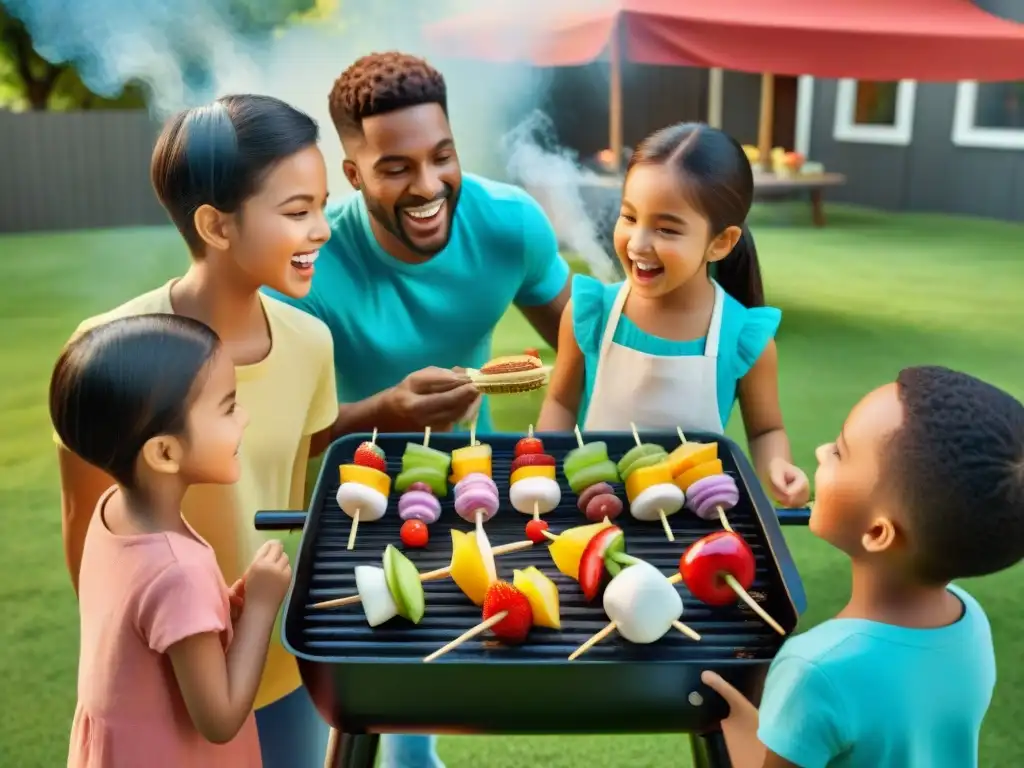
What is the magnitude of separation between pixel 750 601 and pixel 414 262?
3.70 feet

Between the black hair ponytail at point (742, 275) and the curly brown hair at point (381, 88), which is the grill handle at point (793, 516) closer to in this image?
the black hair ponytail at point (742, 275)

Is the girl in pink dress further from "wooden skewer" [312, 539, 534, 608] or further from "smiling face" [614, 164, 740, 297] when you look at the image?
"smiling face" [614, 164, 740, 297]

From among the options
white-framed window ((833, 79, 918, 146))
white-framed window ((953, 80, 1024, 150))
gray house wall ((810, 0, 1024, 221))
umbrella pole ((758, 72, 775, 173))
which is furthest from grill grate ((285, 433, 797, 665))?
white-framed window ((833, 79, 918, 146))

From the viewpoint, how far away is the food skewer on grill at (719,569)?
3.76 ft

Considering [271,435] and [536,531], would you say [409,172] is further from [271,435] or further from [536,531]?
[536,531]

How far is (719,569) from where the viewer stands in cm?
115

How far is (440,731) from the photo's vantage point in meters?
1.10

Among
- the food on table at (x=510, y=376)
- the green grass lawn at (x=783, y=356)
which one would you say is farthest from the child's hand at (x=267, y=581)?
the green grass lawn at (x=783, y=356)

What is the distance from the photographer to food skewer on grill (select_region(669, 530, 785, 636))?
1147 millimetres

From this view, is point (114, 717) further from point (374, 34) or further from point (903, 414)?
point (374, 34)

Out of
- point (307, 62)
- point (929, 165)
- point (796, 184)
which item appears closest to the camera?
point (307, 62)

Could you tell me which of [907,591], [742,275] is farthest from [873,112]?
[907,591]

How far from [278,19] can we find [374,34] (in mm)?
1124

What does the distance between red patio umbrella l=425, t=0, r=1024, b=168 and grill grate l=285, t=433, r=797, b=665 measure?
5.22 m
